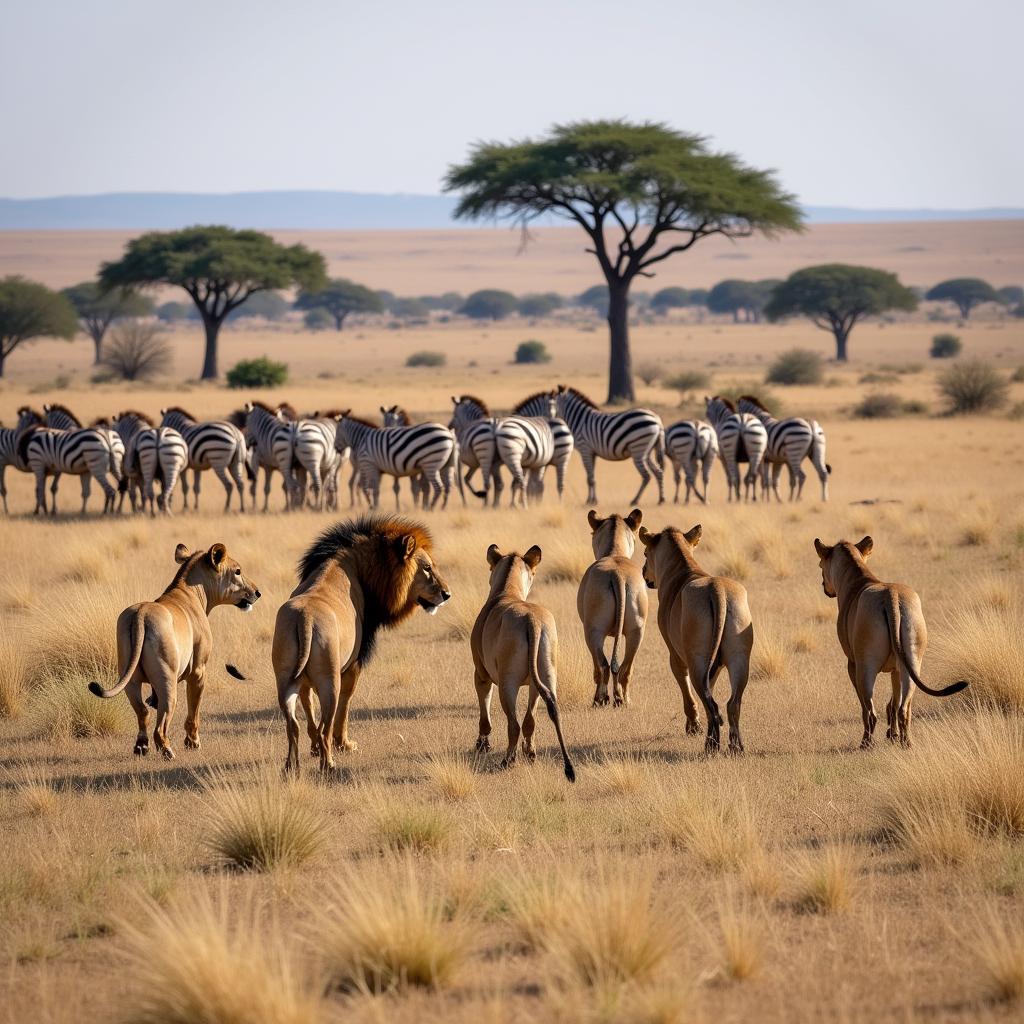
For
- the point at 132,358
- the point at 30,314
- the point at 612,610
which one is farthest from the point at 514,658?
the point at 30,314

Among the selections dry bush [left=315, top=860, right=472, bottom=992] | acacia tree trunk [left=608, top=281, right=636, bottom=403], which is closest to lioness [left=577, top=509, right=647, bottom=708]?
dry bush [left=315, top=860, right=472, bottom=992]

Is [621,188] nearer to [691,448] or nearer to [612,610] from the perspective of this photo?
[691,448]

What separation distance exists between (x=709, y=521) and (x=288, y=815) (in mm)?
12188

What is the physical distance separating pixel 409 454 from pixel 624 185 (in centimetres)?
2153

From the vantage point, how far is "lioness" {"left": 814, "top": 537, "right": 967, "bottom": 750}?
26.1ft

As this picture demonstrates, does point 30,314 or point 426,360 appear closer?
point 30,314

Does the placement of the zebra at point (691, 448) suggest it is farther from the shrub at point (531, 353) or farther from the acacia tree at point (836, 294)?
the shrub at point (531, 353)

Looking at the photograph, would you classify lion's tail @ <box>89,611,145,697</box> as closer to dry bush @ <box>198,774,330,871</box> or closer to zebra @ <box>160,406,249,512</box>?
dry bush @ <box>198,774,330,871</box>

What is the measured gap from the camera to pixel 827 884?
19.0 feet

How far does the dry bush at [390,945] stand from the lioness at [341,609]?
7.87ft

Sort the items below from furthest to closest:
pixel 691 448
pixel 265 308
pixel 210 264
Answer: pixel 265 308 → pixel 210 264 → pixel 691 448

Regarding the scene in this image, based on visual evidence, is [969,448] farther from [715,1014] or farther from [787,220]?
[715,1014]

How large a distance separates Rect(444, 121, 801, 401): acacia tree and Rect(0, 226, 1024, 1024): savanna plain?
1105 inches

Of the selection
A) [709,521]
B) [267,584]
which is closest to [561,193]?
[709,521]
